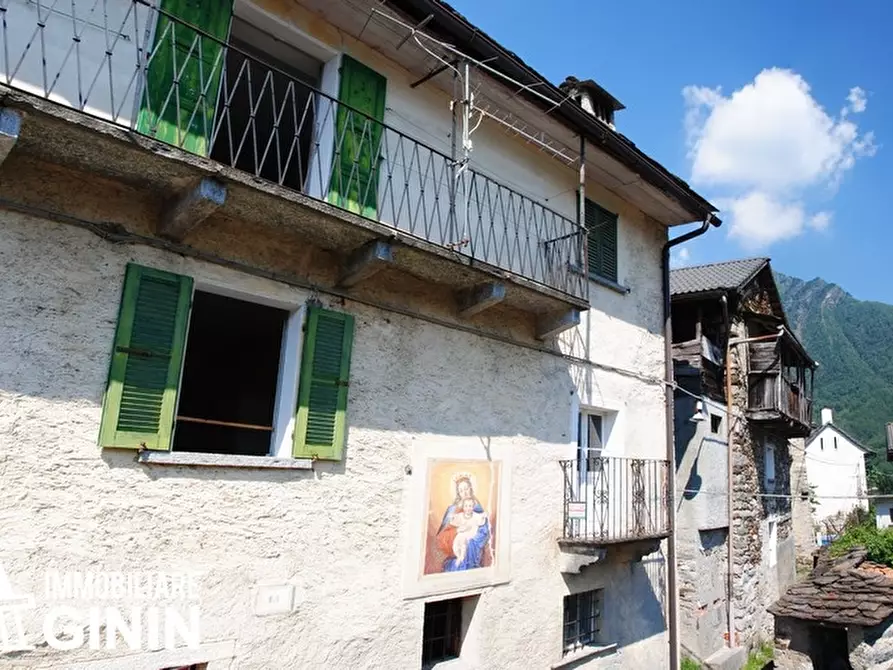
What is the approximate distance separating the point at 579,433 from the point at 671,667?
3.82 m

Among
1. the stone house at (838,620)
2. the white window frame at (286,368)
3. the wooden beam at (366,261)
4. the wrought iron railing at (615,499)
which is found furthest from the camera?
the stone house at (838,620)

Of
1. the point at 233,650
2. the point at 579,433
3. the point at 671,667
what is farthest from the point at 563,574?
the point at 233,650

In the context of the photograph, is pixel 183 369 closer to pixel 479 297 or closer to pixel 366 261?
pixel 366 261

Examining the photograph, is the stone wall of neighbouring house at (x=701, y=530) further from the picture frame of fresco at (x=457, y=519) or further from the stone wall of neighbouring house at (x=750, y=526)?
the picture frame of fresco at (x=457, y=519)

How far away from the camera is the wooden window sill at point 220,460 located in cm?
443

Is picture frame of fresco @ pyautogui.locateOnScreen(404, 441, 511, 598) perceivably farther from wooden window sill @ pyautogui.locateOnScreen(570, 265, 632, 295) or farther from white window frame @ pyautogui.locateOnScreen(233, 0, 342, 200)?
wooden window sill @ pyautogui.locateOnScreen(570, 265, 632, 295)

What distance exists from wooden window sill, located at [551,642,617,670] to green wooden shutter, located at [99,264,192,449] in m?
5.27

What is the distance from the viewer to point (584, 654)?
7645mm

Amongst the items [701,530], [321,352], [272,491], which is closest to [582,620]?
[701,530]

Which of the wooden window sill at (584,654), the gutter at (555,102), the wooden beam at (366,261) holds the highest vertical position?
the gutter at (555,102)

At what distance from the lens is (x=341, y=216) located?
5035 millimetres

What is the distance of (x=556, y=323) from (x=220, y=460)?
13.9 feet

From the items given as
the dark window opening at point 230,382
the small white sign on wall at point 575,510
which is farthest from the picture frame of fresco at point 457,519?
the dark window opening at point 230,382

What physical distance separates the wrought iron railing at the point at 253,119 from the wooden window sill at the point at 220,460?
2.19 metres
